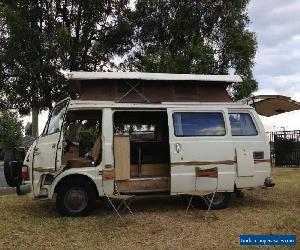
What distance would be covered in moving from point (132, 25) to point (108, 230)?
1571 centimetres

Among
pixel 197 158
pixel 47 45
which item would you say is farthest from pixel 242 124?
pixel 47 45

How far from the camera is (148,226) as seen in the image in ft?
29.0

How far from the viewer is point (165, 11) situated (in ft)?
76.7

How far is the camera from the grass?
763 cm

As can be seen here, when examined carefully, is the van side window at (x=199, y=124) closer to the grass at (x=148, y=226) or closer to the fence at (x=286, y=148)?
the grass at (x=148, y=226)

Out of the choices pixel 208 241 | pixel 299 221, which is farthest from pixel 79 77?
pixel 299 221

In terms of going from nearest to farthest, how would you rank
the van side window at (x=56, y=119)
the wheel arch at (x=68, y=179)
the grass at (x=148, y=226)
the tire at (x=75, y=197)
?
the grass at (x=148, y=226) < the wheel arch at (x=68, y=179) < the tire at (x=75, y=197) < the van side window at (x=56, y=119)

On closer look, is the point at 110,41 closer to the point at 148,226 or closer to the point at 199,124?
the point at 199,124

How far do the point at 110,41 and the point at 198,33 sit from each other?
4125 millimetres

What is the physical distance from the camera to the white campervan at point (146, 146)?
980 cm

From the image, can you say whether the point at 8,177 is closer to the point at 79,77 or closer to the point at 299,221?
the point at 79,77

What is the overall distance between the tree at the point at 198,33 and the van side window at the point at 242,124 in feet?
37.6

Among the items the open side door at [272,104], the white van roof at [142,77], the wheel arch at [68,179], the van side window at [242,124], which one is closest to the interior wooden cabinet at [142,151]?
the wheel arch at [68,179]

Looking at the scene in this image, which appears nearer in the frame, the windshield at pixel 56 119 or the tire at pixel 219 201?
the windshield at pixel 56 119
